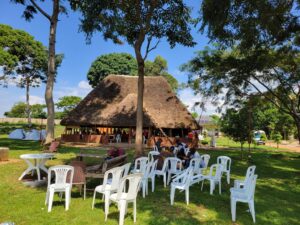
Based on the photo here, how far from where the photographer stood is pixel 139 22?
496 inches

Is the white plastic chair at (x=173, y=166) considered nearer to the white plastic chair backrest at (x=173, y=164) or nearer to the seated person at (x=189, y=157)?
the white plastic chair backrest at (x=173, y=164)

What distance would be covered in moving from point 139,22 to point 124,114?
11872mm

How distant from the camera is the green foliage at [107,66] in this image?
42625 mm

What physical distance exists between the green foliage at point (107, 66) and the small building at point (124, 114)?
1524cm

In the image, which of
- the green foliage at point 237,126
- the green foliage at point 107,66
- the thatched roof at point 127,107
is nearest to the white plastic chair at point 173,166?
the green foliage at point 237,126

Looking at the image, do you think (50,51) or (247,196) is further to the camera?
(50,51)

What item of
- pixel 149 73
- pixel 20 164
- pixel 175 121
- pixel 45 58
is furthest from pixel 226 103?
pixel 149 73

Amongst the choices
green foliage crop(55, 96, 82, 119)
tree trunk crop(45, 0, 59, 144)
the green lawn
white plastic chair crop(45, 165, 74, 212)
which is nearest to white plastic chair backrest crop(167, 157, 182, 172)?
the green lawn

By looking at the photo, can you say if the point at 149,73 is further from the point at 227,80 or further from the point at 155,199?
the point at 155,199

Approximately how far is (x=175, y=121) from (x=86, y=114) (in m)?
7.61

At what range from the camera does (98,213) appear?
6.01 meters

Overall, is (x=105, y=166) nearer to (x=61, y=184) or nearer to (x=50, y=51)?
(x=61, y=184)

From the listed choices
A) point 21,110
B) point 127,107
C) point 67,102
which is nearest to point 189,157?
point 127,107

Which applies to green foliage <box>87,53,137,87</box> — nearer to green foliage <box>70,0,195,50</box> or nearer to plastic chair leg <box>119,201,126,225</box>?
green foliage <box>70,0,195,50</box>
